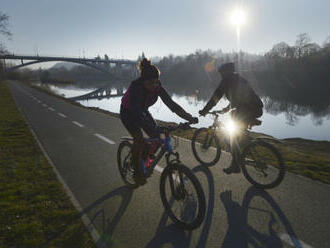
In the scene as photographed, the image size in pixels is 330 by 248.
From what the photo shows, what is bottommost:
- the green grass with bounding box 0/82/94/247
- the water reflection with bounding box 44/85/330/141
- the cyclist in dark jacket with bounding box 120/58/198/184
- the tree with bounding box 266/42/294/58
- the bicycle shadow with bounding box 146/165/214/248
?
the water reflection with bounding box 44/85/330/141

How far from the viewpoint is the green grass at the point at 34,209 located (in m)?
2.83

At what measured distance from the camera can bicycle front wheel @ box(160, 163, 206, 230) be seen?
2.76m

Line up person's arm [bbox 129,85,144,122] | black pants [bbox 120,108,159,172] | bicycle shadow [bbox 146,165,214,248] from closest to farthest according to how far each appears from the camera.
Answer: bicycle shadow [bbox 146,165,214,248]
person's arm [bbox 129,85,144,122]
black pants [bbox 120,108,159,172]

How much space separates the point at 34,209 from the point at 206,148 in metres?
3.51

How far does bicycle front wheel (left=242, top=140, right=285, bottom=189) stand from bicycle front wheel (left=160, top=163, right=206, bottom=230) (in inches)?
59.6

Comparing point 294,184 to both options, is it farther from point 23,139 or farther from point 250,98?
point 23,139

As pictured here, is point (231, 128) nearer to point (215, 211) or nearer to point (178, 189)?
point (215, 211)

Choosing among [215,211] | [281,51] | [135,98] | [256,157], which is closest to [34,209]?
[135,98]

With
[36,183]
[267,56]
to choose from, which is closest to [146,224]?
[36,183]

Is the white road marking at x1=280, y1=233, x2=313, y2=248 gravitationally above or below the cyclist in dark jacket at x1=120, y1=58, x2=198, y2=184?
below

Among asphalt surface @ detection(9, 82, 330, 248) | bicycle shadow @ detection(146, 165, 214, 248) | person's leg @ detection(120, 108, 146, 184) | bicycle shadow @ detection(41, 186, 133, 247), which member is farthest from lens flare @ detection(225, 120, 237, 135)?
bicycle shadow @ detection(41, 186, 133, 247)

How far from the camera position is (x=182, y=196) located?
9.97ft

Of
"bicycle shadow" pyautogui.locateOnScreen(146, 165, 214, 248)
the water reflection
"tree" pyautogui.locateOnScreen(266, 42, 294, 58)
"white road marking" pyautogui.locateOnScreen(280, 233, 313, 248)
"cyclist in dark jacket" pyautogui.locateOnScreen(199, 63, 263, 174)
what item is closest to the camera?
"white road marking" pyautogui.locateOnScreen(280, 233, 313, 248)

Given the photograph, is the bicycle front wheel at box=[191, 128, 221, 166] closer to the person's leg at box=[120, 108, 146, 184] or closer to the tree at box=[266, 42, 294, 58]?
the person's leg at box=[120, 108, 146, 184]
